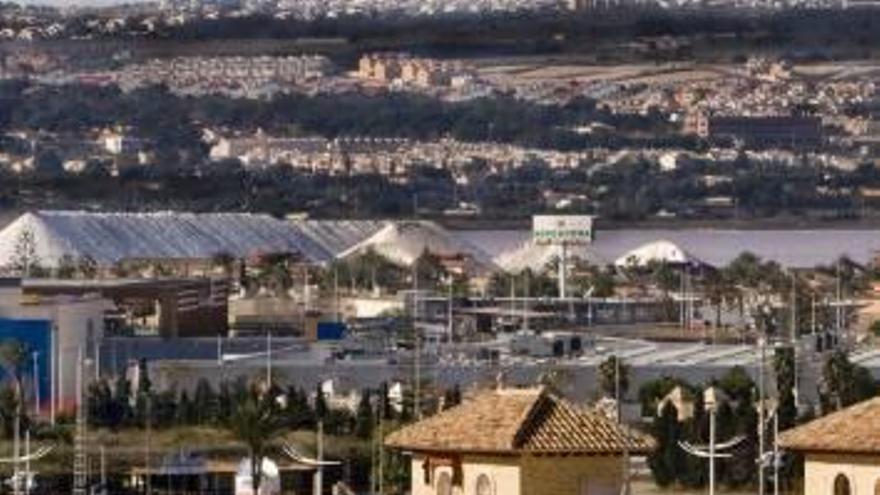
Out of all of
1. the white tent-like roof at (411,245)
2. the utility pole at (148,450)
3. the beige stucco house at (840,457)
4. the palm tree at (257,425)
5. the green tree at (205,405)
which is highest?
the beige stucco house at (840,457)

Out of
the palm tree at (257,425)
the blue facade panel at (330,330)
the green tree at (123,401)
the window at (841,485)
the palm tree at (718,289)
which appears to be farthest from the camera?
the palm tree at (718,289)

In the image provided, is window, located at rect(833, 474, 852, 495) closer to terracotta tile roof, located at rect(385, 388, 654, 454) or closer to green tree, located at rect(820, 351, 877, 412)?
terracotta tile roof, located at rect(385, 388, 654, 454)

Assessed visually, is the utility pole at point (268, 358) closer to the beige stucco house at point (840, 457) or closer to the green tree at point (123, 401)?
the green tree at point (123, 401)

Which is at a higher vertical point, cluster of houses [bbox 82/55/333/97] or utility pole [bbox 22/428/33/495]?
cluster of houses [bbox 82/55/333/97]

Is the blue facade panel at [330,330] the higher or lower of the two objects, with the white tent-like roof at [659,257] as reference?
lower

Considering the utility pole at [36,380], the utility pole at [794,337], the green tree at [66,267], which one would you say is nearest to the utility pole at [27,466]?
the utility pole at [794,337]

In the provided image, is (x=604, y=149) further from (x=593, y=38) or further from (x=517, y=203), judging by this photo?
(x=517, y=203)

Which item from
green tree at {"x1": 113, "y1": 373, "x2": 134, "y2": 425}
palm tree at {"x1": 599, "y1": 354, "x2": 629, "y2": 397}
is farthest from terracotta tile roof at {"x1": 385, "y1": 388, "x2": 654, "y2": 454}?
palm tree at {"x1": 599, "y1": 354, "x2": 629, "y2": 397}

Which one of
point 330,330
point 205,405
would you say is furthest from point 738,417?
point 330,330
